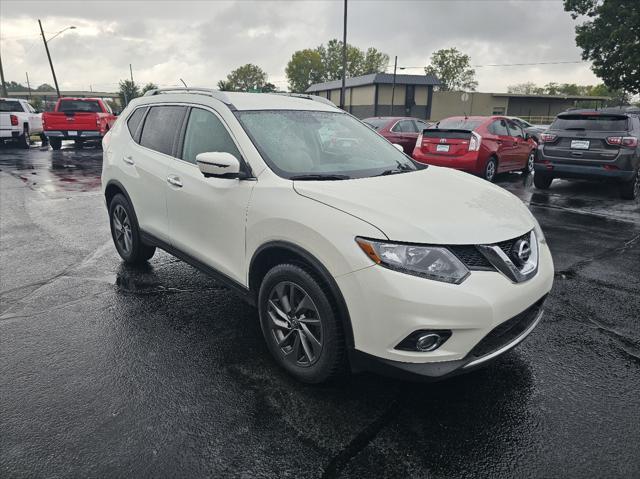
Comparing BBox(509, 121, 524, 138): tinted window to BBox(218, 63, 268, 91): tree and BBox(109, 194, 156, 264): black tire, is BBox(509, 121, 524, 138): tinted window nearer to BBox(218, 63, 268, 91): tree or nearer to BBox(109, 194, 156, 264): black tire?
BBox(109, 194, 156, 264): black tire

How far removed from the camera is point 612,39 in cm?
2716

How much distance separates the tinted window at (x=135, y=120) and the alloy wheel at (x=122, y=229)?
816mm

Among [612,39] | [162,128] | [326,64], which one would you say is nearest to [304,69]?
[326,64]

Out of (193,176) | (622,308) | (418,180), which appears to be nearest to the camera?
(418,180)

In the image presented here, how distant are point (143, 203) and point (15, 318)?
56.9 inches

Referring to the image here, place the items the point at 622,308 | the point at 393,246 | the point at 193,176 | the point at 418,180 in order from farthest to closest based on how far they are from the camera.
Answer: the point at 622,308 < the point at 193,176 < the point at 418,180 < the point at 393,246

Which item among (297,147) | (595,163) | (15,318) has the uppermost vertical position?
(297,147)

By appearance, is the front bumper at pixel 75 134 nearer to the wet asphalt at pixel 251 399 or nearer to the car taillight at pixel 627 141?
the wet asphalt at pixel 251 399

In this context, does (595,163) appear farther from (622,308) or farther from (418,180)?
(418,180)

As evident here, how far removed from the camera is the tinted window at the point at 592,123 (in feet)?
28.0

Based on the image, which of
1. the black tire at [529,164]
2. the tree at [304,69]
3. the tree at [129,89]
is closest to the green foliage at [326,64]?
the tree at [304,69]

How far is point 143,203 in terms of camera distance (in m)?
4.40

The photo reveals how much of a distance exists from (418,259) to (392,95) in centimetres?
4757

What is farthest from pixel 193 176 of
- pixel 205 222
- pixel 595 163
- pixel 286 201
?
pixel 595 163
